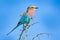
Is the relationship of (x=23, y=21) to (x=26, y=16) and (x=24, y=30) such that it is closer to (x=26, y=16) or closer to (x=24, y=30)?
(x=26, y=16)

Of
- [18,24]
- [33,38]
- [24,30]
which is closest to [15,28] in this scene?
[18,24]

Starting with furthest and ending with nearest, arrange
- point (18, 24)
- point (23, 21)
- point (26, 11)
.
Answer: point (26, 11) < point (23, 21) < point (18, 24)

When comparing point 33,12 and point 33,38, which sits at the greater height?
point 33,12

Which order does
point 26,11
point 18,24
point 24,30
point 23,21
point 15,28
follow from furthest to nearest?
point 26,11
point 23,21
point 18,24
point 15,28
point 24,30

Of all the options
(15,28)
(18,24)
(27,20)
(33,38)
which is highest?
(27,20)

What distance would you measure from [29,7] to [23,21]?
445 millimetres

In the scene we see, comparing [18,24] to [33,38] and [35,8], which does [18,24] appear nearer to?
[35,8]

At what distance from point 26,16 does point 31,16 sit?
0.15 m

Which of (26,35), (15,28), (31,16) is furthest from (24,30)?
(31,16)

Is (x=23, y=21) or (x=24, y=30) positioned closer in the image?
(x=24, y=30)

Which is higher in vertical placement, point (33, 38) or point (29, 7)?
point (29, 7)

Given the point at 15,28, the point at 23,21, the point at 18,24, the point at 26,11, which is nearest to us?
the point at 15,28

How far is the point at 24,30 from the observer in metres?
2.59

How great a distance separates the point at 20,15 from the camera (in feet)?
11.8
